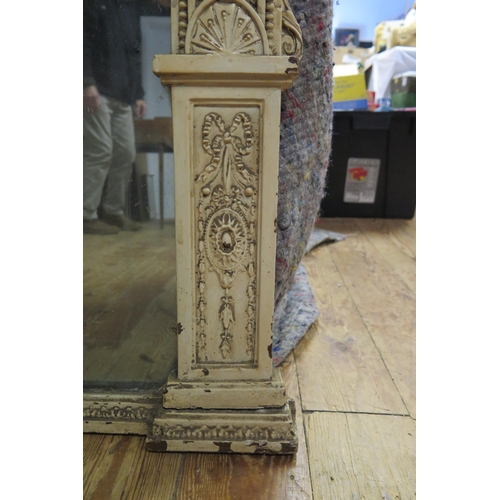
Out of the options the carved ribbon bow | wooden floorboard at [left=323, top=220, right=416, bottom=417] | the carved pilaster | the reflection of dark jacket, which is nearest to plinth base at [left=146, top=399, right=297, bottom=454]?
the carved pilaster

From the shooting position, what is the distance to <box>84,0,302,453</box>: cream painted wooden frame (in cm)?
63

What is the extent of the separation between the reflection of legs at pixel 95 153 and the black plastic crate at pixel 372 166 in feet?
5.95

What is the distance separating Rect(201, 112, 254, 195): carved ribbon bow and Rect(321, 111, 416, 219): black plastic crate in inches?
71.3

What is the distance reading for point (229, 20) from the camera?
0.63m

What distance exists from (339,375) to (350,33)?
2.77m

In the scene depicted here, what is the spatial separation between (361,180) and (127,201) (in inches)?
75.9

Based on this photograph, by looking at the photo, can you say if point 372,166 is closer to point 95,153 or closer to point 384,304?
point 384,304

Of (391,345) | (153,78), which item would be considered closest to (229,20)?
(153,78)

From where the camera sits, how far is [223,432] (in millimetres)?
739

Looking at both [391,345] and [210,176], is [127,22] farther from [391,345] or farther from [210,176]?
[391,345]

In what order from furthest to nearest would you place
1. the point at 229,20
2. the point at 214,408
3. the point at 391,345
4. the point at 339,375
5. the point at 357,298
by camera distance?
the point at 357,298 < the point at 391,345 < the point at 339,375 < the point at 214,408 < the point at 229,20

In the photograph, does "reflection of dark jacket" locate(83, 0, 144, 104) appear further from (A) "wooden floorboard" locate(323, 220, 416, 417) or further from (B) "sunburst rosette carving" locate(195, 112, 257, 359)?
(A) "wooden floorboard" locate(323, 220, 416, 417)

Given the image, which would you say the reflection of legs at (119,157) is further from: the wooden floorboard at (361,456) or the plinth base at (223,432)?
the wooden floorboard at (361,456)

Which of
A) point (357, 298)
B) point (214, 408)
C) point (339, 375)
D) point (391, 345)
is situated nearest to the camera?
point (214, 408)
